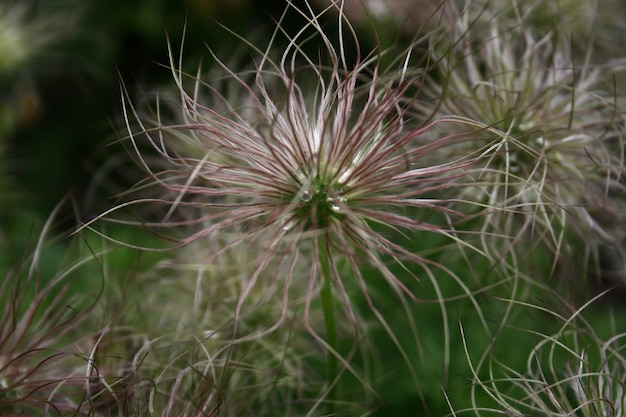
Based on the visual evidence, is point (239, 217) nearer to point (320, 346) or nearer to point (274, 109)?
point (274, 109)

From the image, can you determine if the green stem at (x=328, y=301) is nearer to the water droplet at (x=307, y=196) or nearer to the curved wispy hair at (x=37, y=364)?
the water droplet at (x=307, y=196)

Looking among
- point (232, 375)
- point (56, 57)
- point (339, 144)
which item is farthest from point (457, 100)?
point (56, 57)

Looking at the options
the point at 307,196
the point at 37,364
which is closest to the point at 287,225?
the point at 307,196

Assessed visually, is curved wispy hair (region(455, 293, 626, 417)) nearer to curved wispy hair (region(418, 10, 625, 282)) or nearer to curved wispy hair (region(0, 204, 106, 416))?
curved wispy hair (region(418, 10, 625, 282))

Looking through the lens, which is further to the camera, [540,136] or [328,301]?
[540,136]

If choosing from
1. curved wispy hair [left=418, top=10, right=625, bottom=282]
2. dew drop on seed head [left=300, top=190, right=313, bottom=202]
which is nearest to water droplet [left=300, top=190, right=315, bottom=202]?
dew drop on seed head [left=300, top=190, right=313, bottom=202]

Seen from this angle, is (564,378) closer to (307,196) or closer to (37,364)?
(307,196)

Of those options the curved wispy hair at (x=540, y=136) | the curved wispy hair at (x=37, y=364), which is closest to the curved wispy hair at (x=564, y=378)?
the curved wispy hair at (x=540, y=136)

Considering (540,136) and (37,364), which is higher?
(540,136)
